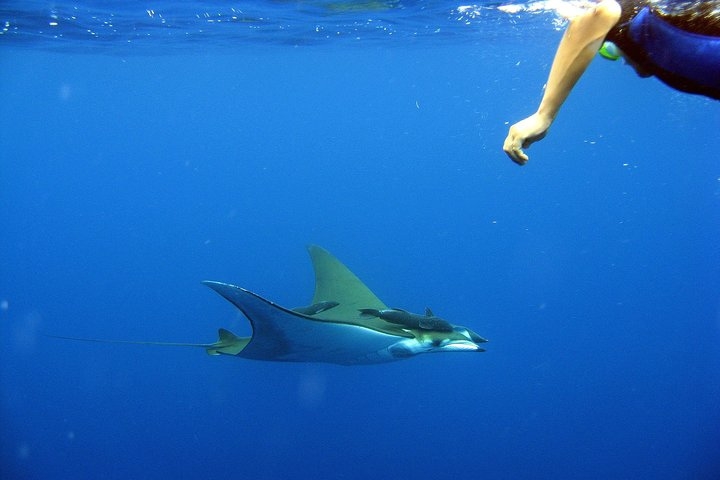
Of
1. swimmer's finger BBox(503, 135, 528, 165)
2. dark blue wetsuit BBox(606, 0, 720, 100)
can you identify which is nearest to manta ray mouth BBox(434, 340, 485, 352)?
swimmer's finger BBox(503, 135, 528, 165)

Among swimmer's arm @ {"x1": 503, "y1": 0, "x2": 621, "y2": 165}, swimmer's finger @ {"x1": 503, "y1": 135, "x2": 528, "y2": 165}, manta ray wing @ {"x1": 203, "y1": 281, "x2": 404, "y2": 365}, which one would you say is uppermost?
swimmer's arm @ {"x1": 503, "y1": 0, "x2": 621, "y2": 165}

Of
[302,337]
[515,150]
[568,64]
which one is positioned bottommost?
[302,337]

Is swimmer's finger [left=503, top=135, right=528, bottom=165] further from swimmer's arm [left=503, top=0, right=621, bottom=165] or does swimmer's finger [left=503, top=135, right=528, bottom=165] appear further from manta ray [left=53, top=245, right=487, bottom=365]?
manta ray [left=53, top=245, right=487, bottom=365]

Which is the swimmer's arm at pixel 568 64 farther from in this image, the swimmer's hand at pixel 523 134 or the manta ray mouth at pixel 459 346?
the manta ray mouth at pixel 459 346

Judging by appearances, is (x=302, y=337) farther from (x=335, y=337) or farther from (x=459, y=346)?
(x=459, y=346)

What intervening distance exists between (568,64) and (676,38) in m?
0.33

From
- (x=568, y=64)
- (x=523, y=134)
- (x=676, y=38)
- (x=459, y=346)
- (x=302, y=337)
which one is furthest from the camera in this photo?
(x=302, y=337)

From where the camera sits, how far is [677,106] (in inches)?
1668

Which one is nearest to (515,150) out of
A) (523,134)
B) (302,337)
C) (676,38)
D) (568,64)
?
(523,134)

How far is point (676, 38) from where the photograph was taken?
1.72 metres

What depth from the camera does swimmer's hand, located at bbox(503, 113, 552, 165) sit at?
196cm

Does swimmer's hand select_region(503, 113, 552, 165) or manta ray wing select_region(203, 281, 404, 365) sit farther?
manta ray wing select_region(203, 281, 404, 365)

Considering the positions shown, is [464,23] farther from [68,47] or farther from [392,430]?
[68,47]

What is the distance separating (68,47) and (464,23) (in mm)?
13528
